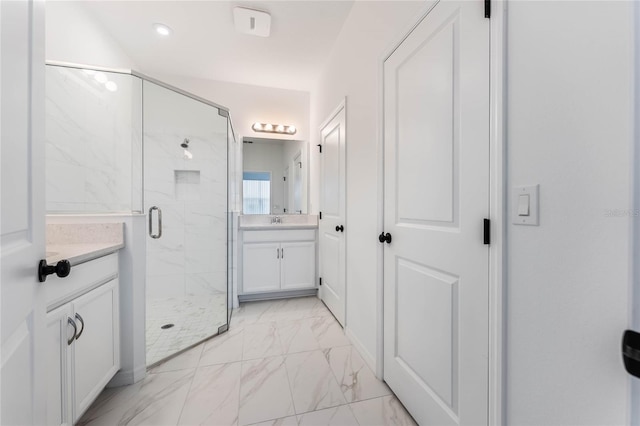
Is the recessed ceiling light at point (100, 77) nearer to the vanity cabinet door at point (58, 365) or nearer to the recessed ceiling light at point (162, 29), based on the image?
the recessed ceiling light at point (162, 29)

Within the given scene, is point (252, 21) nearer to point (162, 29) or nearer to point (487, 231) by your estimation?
point (162, 29)

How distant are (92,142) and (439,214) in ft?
8.04

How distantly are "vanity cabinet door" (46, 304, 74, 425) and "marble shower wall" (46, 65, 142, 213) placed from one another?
0.81 meters

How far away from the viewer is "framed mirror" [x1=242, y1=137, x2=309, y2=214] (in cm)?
324

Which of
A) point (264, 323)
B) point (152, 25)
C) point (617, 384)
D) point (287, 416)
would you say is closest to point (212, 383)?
point (287, 416)

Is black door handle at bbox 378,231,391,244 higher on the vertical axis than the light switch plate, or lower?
lower

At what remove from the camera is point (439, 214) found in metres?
1.10

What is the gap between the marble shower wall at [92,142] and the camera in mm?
1731

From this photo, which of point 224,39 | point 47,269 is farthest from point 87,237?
point 224,39

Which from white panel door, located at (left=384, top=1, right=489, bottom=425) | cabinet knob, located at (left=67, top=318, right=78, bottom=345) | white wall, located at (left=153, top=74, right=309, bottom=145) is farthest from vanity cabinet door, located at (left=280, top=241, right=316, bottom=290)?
cabinet knob, located at (left=67, top=318, right=78, bottom=345)

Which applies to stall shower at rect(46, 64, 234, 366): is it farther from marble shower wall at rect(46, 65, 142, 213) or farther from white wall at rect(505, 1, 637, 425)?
white wall at rect(505, 1, 637, 425)

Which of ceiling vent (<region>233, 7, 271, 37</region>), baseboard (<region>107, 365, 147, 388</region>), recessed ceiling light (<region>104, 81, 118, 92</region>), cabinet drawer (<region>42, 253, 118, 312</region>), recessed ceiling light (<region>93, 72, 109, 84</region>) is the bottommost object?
baseboard (<region>107, 365, 147, 388</region>)

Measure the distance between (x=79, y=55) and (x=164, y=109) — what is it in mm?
699

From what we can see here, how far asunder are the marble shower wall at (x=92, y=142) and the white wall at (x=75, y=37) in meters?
0.24
